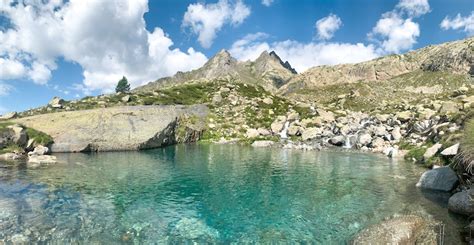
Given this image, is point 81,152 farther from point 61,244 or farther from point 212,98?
point 212,98

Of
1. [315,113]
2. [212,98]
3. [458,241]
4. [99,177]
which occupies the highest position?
[212,98]

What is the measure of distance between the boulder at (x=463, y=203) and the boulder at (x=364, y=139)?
42.1 metres

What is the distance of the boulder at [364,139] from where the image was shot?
2459 inches

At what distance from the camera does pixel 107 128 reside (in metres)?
55.6

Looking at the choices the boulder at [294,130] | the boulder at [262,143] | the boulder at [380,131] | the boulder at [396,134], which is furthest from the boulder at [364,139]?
the boulder at [262,143]

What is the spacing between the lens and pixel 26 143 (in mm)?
47344

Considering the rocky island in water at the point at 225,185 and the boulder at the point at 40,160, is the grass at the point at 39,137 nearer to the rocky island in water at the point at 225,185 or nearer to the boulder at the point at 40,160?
the rocky island in water at the point at 225,185

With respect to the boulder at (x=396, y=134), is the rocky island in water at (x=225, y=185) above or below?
below

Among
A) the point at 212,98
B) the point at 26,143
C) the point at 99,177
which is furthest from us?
the point at 212,98

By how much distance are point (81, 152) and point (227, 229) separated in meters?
39.6

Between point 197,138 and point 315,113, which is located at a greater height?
point 315,113

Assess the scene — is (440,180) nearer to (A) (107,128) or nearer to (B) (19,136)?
(A) (107,128)

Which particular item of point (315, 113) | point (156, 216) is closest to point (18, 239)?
point (156, 216)

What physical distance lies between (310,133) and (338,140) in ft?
29.5
